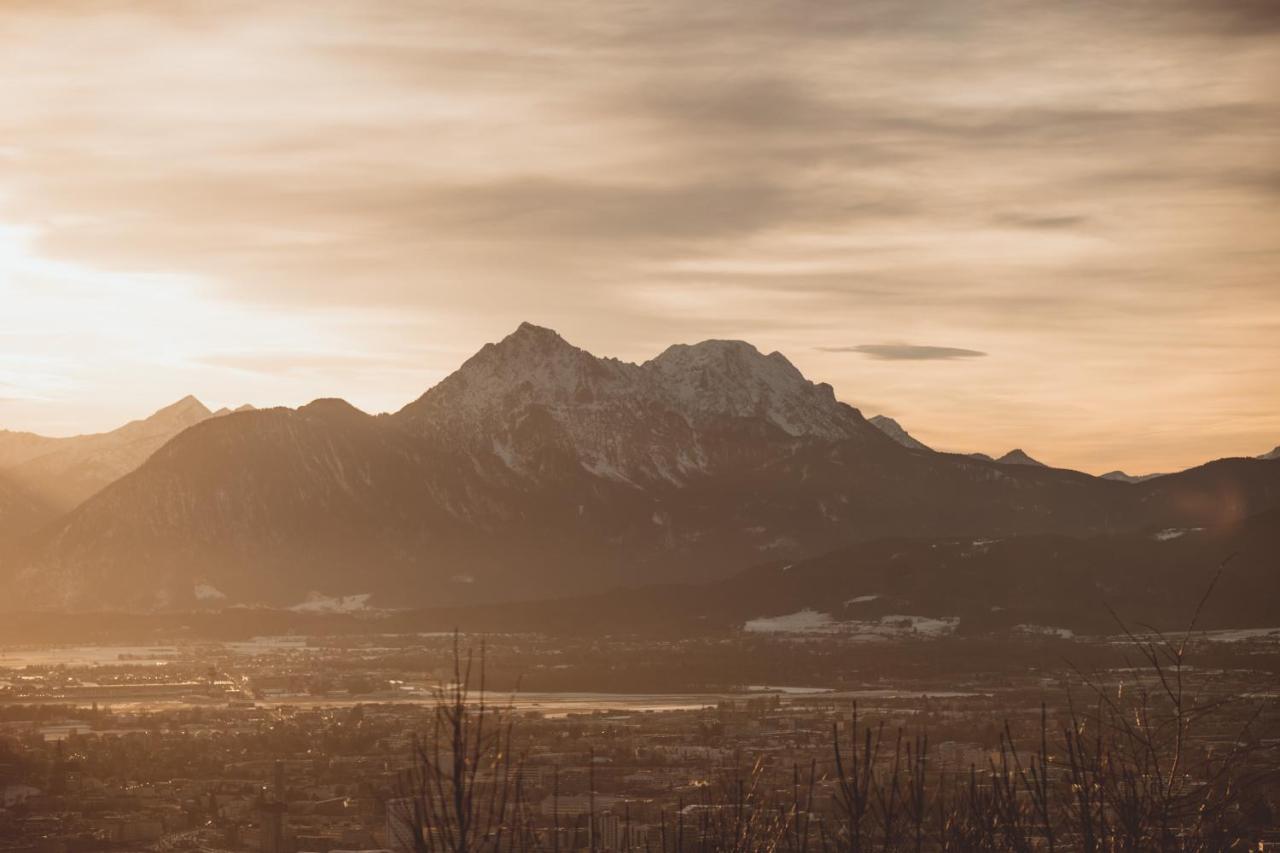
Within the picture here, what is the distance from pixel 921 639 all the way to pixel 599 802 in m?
118

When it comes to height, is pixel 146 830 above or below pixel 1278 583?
below

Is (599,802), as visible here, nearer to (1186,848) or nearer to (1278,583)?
(1186,848)

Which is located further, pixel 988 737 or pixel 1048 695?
pixel 1048 695

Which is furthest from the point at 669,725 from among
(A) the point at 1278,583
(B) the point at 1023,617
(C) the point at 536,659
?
(A) the point at 1278,583

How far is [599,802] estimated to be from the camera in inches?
2653

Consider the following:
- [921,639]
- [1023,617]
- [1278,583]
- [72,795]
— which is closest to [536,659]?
[921,639]

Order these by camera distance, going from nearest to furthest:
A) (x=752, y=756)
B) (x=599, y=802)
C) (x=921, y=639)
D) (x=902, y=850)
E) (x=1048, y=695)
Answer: (x=902, y=850) → (x=599, y=802) → (x=752, y=756) → (x=1048, y=695) → (x=921, y=639)

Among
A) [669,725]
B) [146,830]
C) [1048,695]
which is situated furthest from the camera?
[1048,695]

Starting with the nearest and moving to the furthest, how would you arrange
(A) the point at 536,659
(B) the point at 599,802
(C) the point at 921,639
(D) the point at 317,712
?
(B) the point at 599,802 → (D) the point at 317,712 → (A) the point at 536,659 → (C) the point at 921,639

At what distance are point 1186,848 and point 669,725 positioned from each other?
3160 inches

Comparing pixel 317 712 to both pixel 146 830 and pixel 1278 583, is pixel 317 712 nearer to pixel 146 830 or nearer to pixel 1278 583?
pixel 146 830

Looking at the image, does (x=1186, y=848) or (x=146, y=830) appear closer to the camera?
(x=1186, y=848)

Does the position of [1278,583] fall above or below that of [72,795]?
above

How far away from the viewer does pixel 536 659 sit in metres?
167
